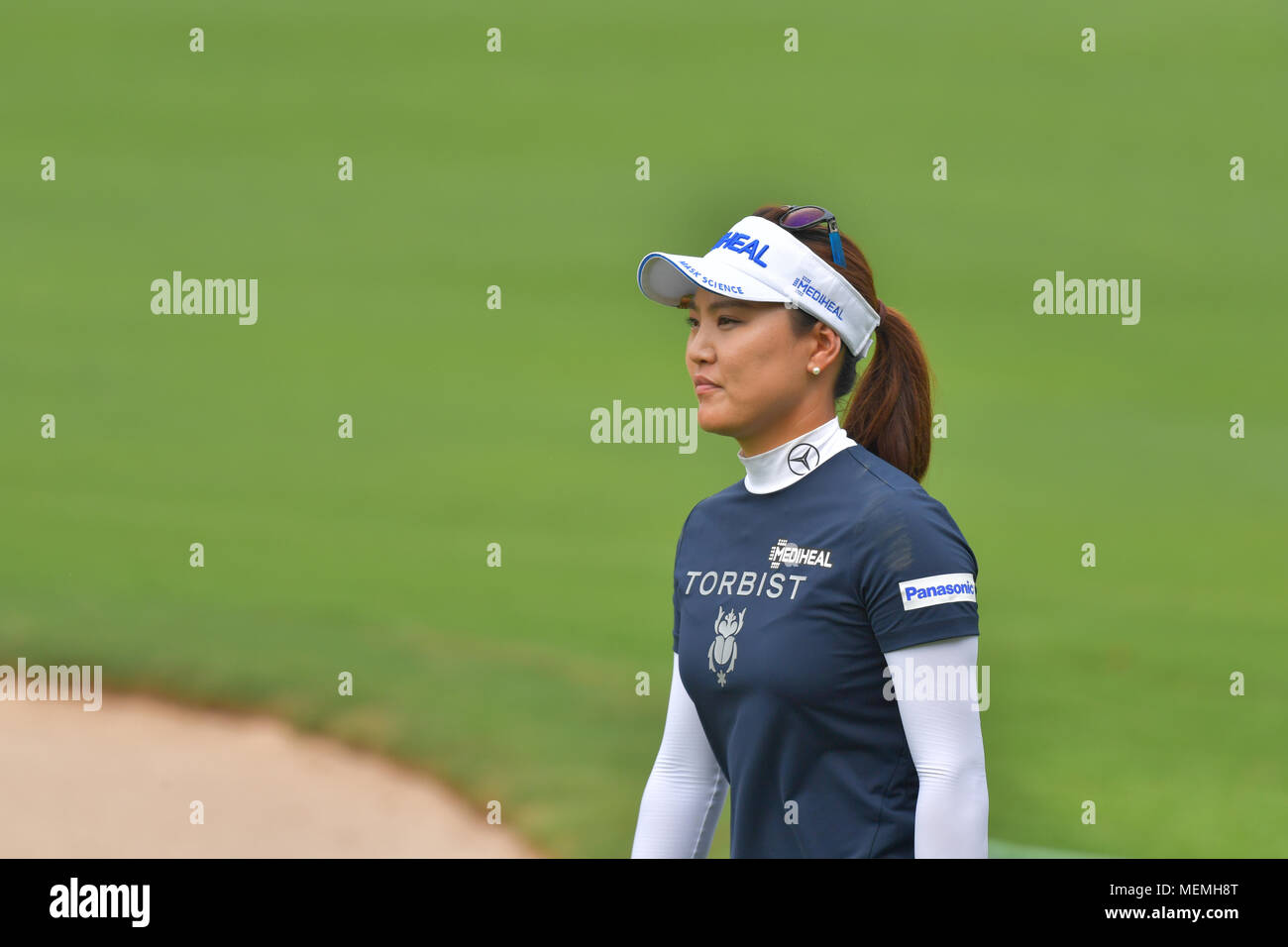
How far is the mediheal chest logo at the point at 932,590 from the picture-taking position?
1.64 meters

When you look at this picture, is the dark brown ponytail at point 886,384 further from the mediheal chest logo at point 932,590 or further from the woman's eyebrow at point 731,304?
the mediheal chest logo at point 932,590

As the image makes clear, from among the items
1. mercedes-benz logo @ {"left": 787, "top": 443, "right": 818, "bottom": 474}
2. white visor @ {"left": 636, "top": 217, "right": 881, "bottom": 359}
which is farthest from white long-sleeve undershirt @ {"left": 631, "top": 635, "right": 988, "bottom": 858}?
white visor @ {"left": 636, "top": 217, "right": 881, "bottom": 359}

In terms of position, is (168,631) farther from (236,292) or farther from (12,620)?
(236,292)

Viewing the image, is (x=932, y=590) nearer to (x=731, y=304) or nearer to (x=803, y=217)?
(x=731, y=304)

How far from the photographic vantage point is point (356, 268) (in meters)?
5.29

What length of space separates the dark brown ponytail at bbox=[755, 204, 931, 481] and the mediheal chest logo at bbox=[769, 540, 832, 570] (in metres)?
0.24

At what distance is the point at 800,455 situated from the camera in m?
1.89

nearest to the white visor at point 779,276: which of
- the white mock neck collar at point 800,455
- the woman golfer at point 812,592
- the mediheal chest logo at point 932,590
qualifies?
the woman golfer at point 812,592

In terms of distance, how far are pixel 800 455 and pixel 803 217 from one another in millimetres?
372

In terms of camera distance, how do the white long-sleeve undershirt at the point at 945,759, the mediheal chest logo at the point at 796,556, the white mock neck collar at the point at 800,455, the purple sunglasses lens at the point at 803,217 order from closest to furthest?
the white long-sleeve undershirt at the point at 945,759 → the mediheal chest logo at the point at 796,556 → the white mock neck collar at the point at 800,455 → the purple sunglasses lens at the point at 803,217

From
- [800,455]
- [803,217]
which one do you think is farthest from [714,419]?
[803,217]

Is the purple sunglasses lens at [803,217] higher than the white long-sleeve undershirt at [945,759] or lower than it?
higher

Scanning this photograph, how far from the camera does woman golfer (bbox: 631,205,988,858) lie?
5.44 feet
